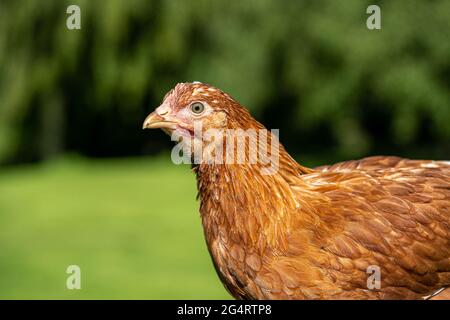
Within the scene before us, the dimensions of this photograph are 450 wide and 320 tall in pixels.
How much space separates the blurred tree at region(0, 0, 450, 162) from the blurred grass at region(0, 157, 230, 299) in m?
1.35

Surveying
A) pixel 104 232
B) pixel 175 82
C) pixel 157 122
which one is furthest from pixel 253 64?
pixel 157 122

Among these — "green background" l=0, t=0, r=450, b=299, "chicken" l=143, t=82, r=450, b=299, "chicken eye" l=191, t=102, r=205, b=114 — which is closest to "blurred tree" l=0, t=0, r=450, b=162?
"green background" l=0, t=0, r=450, b=299

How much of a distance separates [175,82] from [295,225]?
12.5 metres

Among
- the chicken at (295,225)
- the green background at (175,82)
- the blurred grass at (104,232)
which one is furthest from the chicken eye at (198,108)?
the green background at (175,82)

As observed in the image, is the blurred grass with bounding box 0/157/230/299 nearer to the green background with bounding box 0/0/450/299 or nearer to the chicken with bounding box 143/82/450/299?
the green background with bounding box 0/0/450/299

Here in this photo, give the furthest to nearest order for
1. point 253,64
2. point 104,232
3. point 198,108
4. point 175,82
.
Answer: point 253,64, point 175,82, point 104,232, point 198,108

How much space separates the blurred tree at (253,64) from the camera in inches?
542

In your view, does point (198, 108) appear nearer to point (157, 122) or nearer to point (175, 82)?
point (157, 122)

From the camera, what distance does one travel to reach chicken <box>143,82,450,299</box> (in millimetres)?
2893

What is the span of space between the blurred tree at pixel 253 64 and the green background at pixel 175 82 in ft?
0.09

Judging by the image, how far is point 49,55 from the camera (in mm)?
14789

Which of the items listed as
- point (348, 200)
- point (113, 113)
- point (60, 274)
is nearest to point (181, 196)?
point (113, 113)

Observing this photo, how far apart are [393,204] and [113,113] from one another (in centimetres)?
1333

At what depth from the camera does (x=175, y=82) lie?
15.3 meters
